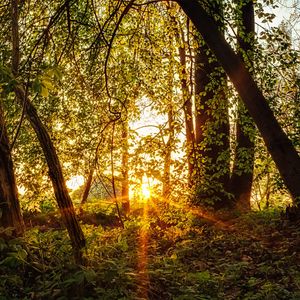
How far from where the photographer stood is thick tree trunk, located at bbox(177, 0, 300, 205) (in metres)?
5.05

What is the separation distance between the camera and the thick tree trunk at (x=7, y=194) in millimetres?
5368

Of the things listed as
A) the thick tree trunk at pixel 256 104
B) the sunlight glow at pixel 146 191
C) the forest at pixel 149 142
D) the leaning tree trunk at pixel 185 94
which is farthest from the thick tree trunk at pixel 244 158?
the thick tree trunk at pixel 256 104

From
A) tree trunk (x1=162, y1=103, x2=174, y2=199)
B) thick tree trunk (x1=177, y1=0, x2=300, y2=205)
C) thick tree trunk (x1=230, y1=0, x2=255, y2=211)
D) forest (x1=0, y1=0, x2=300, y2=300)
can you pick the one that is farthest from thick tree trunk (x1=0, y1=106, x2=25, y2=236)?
thick tree trunk (x1=230, y1=0, x2=255, y2=211)

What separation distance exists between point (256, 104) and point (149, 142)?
2.25 metres

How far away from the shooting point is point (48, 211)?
19000 mm

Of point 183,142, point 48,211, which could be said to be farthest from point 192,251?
point 48,211

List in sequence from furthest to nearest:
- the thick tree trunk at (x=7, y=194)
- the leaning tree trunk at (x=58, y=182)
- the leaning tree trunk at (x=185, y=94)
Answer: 1. the leaning tree trunk at (x=185, y=94)
2. the thick tree trunk at (x=7, y=194)
3. the leaning tree trunk at (x=58, y=182)

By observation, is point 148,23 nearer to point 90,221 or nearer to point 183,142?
point 183,142

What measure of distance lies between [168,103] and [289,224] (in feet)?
12.1

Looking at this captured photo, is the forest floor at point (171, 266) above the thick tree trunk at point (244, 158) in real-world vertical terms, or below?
below

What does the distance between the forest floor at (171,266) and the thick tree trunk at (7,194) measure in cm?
23

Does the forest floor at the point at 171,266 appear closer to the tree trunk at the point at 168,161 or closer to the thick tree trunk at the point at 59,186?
the thick tree trunk at the point at 59,186

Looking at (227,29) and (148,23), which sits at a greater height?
(148,23)

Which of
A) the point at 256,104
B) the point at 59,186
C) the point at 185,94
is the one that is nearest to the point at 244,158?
the point at 185,94
